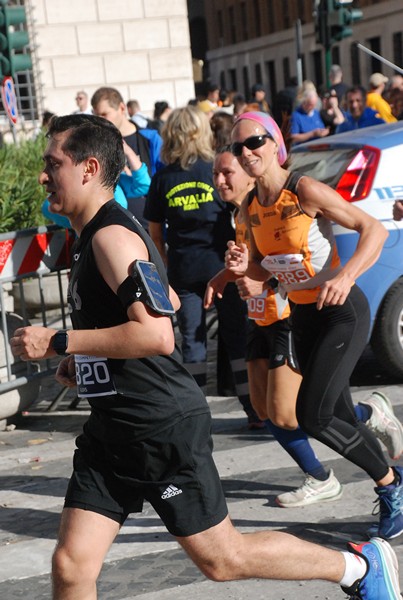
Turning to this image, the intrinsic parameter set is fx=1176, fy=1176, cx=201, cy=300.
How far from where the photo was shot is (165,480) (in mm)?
3674

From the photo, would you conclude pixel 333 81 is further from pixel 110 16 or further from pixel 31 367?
pixel 31 367

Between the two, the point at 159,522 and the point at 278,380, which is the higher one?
the point at 278,380

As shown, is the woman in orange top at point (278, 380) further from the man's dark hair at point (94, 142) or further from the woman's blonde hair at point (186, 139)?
the man's dark hair at point (94, 142)

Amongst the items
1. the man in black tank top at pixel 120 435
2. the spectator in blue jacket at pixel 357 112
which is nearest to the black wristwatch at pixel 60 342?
the man in black tank top at pixel 120 435

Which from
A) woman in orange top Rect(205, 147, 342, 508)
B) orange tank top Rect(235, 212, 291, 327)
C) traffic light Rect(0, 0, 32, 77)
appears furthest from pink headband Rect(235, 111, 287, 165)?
traffic light Rect(0, 0, 32, 77)

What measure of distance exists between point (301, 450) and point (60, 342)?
2.47 meters

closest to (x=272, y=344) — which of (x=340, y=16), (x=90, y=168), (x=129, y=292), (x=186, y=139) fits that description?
(x=186, y=139)

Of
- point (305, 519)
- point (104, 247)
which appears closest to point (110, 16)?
point (305, 519)

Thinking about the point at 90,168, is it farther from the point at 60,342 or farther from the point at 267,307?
the point at 267,307

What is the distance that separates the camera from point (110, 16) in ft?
78.8

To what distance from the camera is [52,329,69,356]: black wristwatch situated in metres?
3.47

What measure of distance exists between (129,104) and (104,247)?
1720cm

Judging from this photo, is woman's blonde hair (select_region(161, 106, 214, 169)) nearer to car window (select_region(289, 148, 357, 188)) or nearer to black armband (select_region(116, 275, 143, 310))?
car window (select_region(289, 148, 357, 188))

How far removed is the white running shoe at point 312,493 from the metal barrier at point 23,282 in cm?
242
